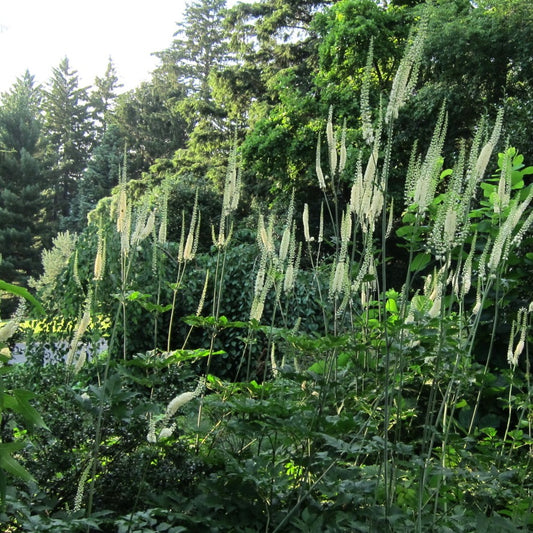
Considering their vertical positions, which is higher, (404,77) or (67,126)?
(67,126)

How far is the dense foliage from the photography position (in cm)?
179

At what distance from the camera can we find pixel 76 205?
3581 cm

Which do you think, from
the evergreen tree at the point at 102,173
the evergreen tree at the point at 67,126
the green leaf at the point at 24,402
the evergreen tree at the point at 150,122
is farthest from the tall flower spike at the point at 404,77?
the evergreen tree at the point at 67,126

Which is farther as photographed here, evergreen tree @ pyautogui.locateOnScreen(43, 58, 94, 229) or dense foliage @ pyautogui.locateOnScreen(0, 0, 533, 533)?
evergreen tree @ pyautogui.locateOnScreen(43, 58, 94, 229)

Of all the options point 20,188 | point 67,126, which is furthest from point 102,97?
point 20,188

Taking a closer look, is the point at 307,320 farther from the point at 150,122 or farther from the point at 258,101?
the point at 150,122

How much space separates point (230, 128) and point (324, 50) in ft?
28.3

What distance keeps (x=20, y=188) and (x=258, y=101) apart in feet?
53.3

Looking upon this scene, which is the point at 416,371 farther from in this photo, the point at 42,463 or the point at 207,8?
the point at 207,8

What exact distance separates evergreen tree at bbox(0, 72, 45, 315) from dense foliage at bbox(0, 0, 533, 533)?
32.8 ft

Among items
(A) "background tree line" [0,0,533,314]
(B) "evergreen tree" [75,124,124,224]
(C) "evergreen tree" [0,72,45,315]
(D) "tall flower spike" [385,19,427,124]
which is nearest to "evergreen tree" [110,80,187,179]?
(A) "background tree line" [0,0,533,314]

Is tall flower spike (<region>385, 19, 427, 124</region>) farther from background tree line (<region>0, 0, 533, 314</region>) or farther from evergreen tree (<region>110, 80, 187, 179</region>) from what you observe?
evergreen tree (<region>110, 80, 187, 179</region>)

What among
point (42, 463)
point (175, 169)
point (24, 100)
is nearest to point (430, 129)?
point (42, 463)

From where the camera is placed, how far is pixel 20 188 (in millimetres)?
31031
